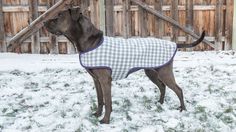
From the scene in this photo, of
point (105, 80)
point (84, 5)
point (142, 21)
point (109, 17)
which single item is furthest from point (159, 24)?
point (105, 80)

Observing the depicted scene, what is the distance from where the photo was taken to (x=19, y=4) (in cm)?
955

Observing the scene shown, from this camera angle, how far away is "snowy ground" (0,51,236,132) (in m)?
4.77

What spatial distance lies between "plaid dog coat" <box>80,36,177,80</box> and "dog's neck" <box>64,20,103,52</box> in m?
0.06

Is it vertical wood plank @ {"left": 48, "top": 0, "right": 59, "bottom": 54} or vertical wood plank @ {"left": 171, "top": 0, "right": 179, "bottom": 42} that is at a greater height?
vertical wood plank @ {"left": 171, "top": 0, "right": 179, "bottom": 42}

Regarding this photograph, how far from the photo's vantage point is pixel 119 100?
5.75m

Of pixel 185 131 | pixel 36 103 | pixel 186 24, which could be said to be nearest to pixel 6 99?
pixel 36 103

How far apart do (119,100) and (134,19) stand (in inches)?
164

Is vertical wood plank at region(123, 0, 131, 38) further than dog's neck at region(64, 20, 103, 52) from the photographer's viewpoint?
Yes

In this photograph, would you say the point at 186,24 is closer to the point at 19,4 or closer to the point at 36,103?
the point at 19,4

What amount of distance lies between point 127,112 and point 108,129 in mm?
643

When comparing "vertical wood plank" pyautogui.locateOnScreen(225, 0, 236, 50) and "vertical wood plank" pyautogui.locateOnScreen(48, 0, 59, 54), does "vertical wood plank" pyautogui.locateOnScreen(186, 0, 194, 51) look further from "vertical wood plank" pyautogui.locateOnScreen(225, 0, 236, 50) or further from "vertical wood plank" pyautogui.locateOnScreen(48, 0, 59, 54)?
"vertical wood plank" pyautogui.locateOnScreen(48, 0, 59, 54)

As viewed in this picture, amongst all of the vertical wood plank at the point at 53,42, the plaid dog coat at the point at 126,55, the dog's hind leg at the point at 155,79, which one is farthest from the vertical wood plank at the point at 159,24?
the plaid dog coat at the point at 126,55

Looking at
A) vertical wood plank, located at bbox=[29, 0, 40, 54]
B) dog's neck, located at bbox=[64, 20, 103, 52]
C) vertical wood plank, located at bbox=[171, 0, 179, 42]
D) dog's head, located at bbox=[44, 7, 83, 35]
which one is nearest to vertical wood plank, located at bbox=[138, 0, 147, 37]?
vertical wood plank, located at bbox=[171, 0, 179, 42]

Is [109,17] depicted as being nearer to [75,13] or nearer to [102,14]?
[102,14]
